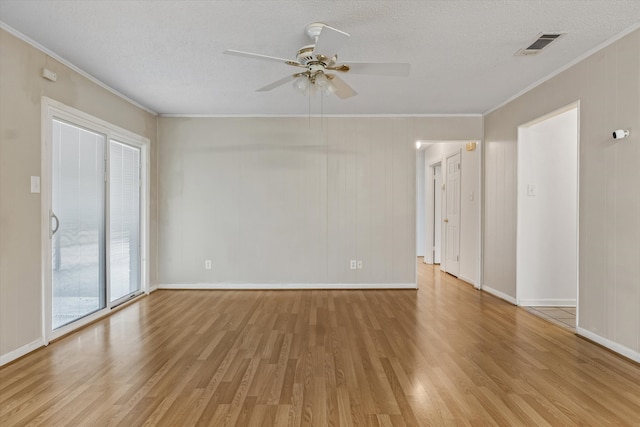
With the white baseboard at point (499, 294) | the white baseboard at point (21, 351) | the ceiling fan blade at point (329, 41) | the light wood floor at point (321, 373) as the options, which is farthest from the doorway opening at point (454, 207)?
the white baseboard at point (21, 351)

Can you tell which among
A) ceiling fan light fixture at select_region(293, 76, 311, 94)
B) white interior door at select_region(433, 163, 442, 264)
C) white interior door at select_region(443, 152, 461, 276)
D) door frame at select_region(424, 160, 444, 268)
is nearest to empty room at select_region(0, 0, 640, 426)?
ceiling fan light fixture at select_region(293, 76, 311, 94)

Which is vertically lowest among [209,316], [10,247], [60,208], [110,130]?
[209,316]

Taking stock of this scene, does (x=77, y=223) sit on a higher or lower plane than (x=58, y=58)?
lower

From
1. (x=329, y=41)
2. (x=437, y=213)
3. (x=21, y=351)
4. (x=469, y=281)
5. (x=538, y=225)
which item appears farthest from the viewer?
(x=437, y=213)

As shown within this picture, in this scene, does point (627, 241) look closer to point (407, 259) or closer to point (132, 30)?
point (407, 259)

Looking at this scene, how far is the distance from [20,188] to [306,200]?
328cm

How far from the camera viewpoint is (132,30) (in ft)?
9.05

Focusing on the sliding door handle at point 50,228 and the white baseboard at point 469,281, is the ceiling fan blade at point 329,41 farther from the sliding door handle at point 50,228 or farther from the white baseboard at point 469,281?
the white baseboard at point 469,281

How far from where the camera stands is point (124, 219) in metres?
4.52

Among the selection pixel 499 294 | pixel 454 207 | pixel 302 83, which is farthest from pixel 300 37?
pixel 454 207

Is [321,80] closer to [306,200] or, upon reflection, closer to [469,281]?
[306,200]

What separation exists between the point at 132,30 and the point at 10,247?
1.93 m

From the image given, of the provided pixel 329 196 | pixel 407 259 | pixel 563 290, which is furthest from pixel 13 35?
pixel 563 290

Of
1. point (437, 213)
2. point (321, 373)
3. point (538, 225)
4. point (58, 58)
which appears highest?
point (58, 58)
